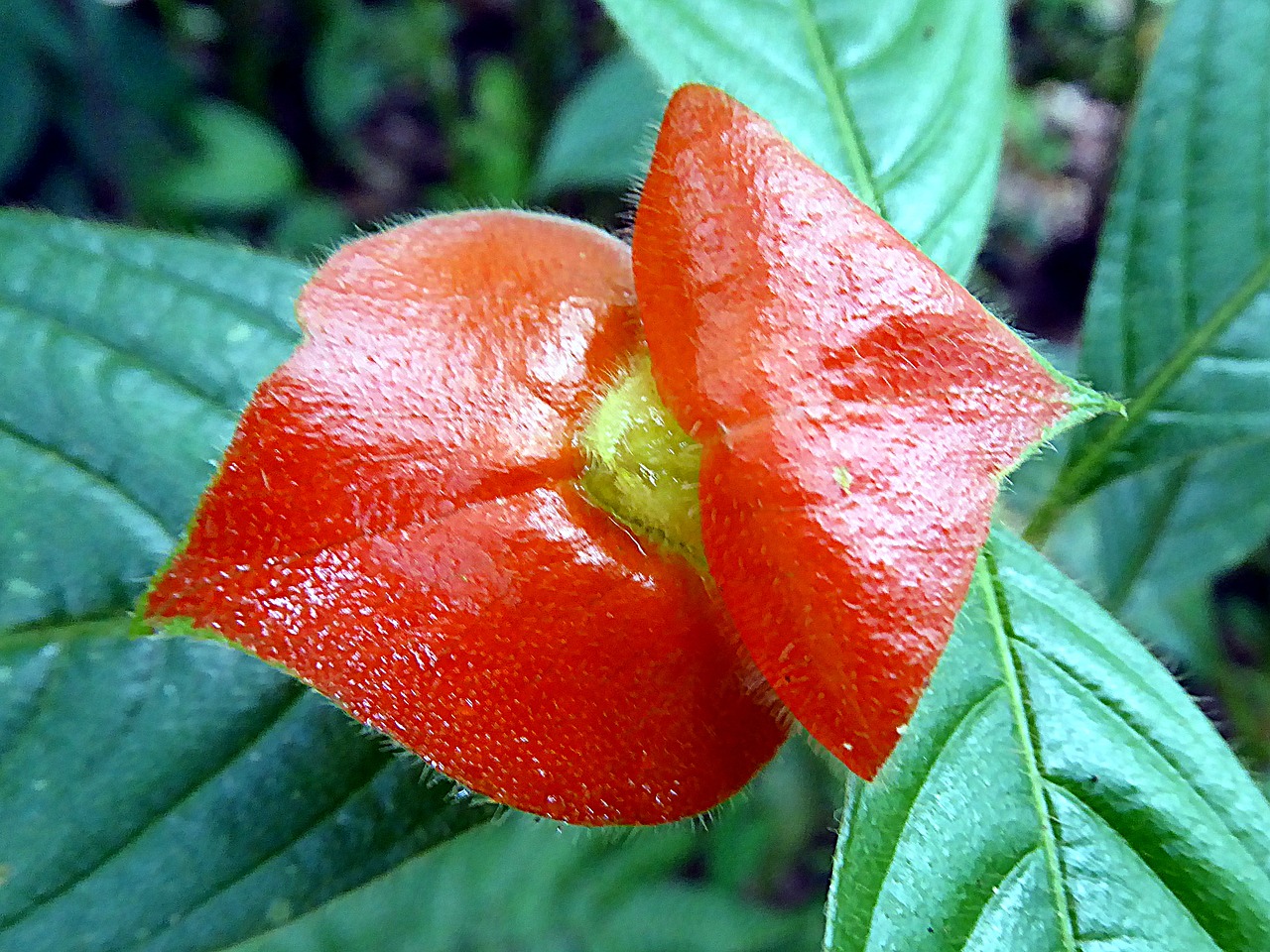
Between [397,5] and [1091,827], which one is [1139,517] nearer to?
[1091,827]

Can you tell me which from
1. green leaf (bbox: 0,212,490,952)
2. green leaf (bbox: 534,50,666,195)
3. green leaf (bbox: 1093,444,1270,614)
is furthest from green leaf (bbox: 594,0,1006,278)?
green leaf (bbox: 534,50,666,195)

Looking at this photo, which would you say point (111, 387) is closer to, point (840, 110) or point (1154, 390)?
point (840, 110)

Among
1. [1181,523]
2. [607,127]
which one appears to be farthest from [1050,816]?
[607,127]

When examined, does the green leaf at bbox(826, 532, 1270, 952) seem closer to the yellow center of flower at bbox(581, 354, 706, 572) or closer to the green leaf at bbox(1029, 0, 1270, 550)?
the yellow center of flower at bbox(581, 354, 706, 572)

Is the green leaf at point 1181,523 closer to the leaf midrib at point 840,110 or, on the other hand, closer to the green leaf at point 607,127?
the leaf midrib at point 840,110

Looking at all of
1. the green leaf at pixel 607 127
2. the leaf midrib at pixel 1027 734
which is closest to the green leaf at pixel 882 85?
the leaf midrib at pixel 1027 734

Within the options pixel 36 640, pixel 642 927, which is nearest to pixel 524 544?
pixel 36 640

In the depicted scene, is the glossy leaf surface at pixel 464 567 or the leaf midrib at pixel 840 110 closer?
the glossy leaf surface at pixel 464 567
